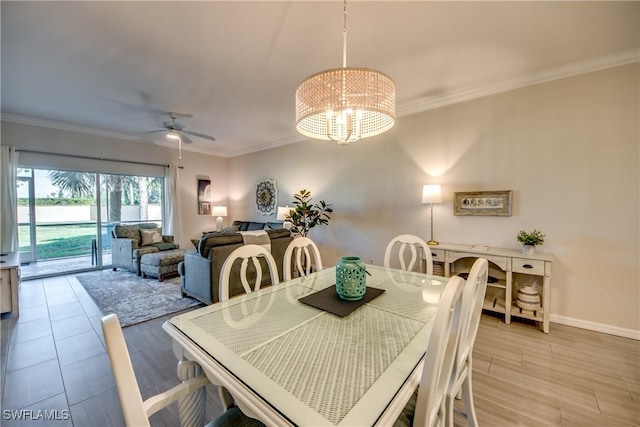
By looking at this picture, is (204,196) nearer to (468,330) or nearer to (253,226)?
(253,226)

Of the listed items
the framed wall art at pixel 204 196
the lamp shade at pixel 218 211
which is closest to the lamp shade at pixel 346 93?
the lamp shade at pixel 218 211

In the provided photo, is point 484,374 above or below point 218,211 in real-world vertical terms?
below

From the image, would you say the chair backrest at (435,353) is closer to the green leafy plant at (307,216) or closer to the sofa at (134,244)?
the green leafy plant at (307,216)

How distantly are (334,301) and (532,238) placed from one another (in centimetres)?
241

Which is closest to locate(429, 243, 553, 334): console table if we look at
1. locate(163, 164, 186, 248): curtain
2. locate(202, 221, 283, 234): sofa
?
locate(202, 221, 283, 234): sofa

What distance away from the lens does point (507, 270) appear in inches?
104

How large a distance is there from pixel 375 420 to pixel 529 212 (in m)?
3.05

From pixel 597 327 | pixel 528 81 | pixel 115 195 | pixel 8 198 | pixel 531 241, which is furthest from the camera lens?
pixel 115 195

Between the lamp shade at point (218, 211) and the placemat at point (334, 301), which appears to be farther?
the lamp shade at point (218, 211)

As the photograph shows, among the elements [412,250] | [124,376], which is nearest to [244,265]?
[124,376]

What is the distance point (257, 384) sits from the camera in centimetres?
80

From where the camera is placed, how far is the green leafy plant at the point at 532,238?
264 centimetres

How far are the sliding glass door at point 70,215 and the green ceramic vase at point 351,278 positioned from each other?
548cm

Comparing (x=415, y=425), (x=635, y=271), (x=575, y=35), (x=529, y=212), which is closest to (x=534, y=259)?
(x=529, y=212)
